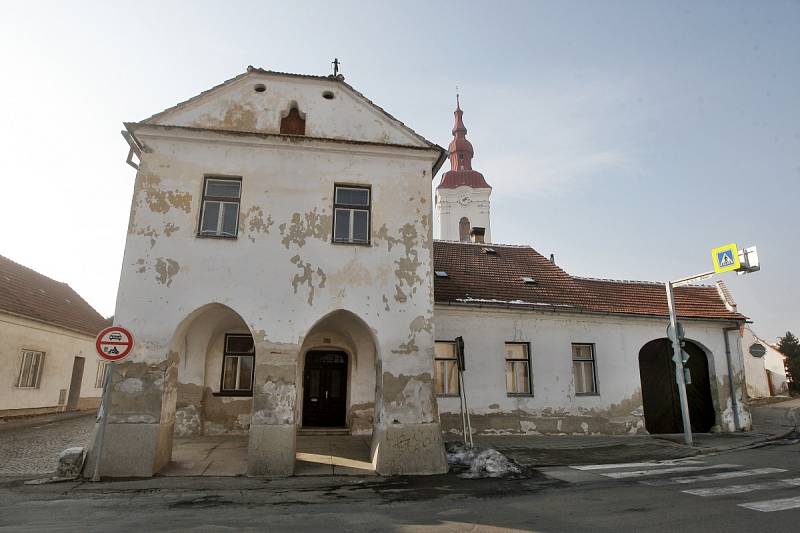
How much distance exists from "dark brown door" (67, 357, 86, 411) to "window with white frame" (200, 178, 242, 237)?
1712 centimetres

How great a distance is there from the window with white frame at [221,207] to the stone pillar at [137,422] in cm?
281

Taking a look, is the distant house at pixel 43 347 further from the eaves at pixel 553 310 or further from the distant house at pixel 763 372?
the distant house at pixel 763 372

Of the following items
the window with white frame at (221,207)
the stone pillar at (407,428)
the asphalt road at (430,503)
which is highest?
the window with white frame at (221,207)

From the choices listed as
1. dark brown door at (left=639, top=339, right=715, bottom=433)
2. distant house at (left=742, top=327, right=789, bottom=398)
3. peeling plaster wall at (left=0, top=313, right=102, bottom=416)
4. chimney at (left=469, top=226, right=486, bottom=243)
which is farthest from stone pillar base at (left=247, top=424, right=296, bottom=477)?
distant house at (left=742, top=327, right=789, bottom=398)

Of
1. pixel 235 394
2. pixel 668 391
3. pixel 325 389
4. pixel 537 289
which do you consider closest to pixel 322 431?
pixel 325 389

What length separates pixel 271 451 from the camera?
29.6 ft

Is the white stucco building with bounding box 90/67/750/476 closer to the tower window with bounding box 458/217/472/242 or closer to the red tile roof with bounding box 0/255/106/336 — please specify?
the red tile roof with bounding box 0/255/106/336

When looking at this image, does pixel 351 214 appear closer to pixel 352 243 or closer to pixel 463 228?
pixel 352 243

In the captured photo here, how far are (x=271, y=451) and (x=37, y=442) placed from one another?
8224mm

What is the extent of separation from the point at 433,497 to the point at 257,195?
6.96m

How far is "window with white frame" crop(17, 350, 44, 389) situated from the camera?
60.3ft

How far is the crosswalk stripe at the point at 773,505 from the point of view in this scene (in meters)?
6.34

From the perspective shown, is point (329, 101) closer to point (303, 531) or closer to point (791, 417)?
point (303, 531)

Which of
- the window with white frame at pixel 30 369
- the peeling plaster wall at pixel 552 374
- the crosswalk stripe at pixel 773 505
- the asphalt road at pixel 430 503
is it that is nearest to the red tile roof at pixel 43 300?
the window with white frame at pixel 30 369
